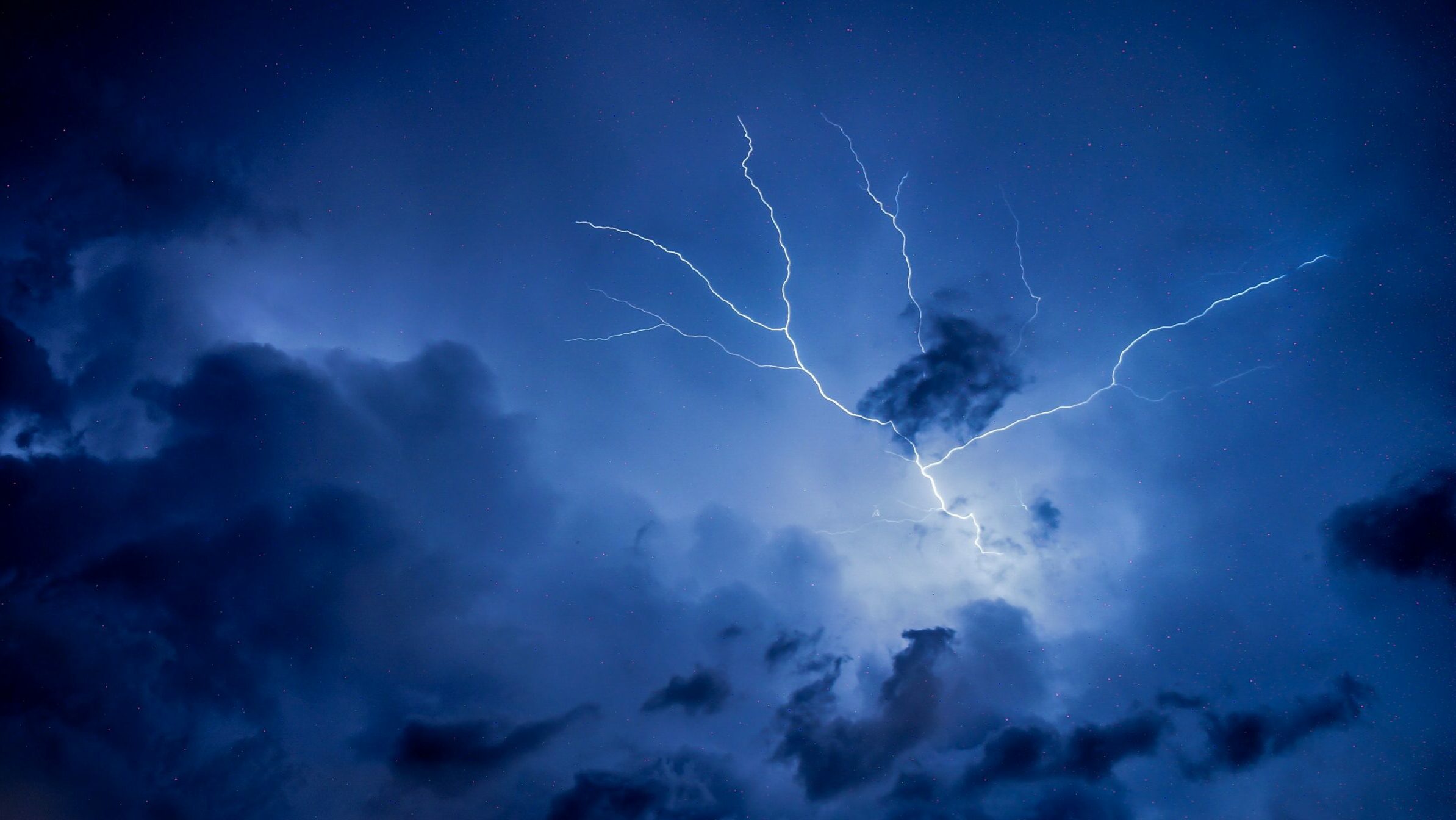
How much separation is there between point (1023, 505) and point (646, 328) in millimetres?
9964

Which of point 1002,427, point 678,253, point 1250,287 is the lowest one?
point 1002,427

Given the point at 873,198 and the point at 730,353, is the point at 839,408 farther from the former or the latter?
the point at 873,198

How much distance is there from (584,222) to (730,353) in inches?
176

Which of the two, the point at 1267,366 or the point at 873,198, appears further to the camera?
the point at 1267,366

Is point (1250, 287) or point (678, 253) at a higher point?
point (678, 253)

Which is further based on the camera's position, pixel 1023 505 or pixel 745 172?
pixel 1023 505

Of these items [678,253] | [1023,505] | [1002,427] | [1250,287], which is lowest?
[1023,505]

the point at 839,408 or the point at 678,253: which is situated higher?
the point at 678,253

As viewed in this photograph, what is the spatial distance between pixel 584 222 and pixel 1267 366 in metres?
16.4

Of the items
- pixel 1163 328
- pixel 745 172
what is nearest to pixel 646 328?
pixel 745 172

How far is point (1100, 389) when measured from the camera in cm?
1833

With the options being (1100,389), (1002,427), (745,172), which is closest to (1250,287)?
(1100,389)

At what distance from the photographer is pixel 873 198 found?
17453mm

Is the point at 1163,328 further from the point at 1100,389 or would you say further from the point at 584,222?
the point at 584,222
